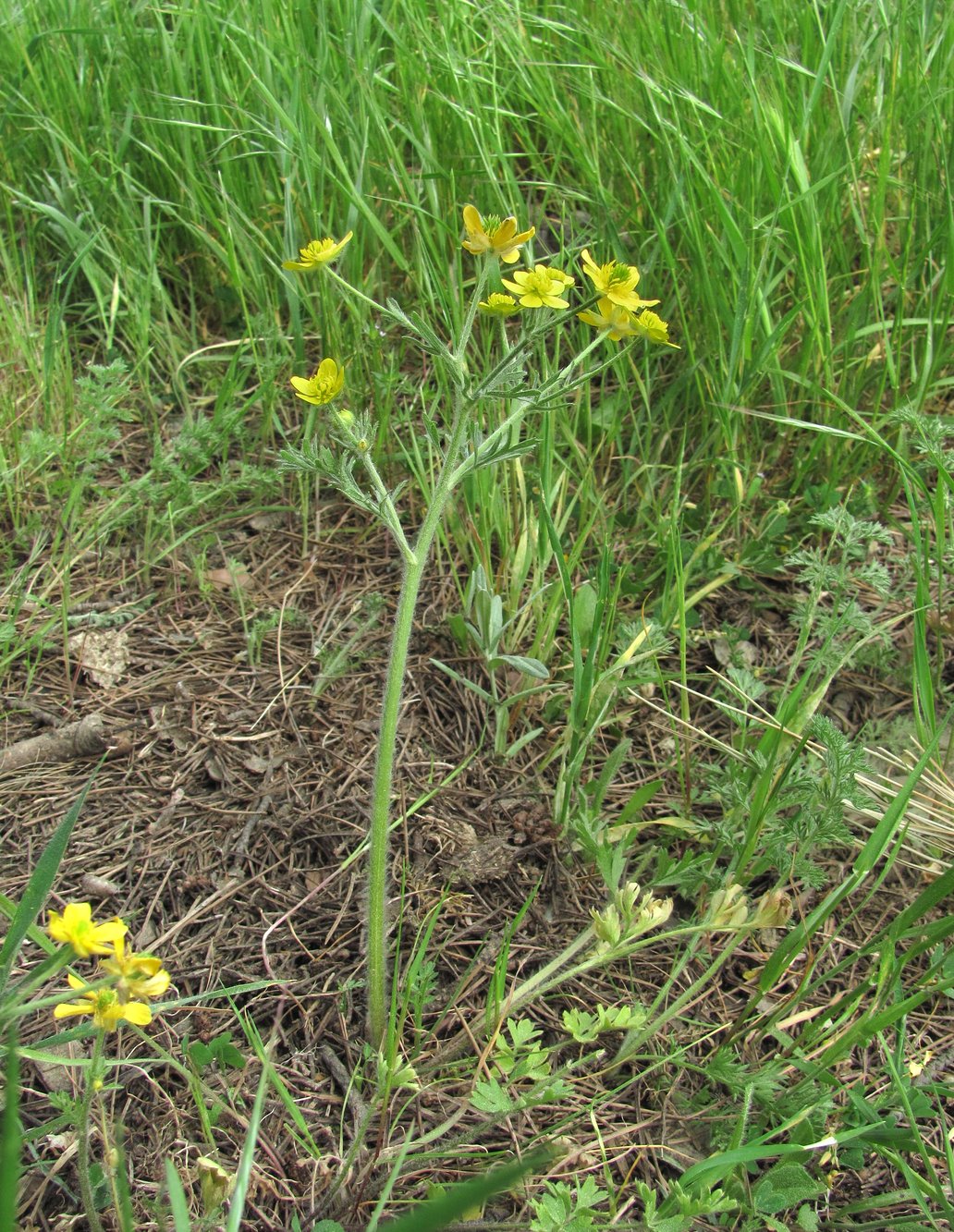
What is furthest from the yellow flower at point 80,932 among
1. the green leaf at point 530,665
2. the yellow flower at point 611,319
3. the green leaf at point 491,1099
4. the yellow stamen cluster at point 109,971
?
the yellow flower at point 611,319

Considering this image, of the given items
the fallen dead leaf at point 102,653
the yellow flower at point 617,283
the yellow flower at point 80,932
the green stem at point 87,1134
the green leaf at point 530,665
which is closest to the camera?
the yellow flower at point 80,932

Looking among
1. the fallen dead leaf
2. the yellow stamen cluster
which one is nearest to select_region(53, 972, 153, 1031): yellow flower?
the yellow stamen cluster

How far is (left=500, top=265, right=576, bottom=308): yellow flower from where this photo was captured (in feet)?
4.09

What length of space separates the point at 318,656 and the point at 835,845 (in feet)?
3.33

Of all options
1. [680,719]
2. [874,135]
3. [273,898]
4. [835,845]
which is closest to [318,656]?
[273,898]

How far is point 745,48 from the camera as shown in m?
2.30

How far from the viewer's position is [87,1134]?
1046mm

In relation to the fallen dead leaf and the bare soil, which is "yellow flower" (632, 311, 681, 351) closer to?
the bare soil

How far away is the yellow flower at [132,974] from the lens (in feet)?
3.12

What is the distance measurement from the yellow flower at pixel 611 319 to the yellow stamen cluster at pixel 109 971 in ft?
3.17

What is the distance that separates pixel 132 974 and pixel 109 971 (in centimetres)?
3

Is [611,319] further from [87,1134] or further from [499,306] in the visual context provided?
[87,1134]

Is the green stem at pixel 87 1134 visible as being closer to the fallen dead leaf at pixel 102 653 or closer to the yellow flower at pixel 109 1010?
the yellow flower at pixel 109 1010

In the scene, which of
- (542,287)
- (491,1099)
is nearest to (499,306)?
(542,287)
